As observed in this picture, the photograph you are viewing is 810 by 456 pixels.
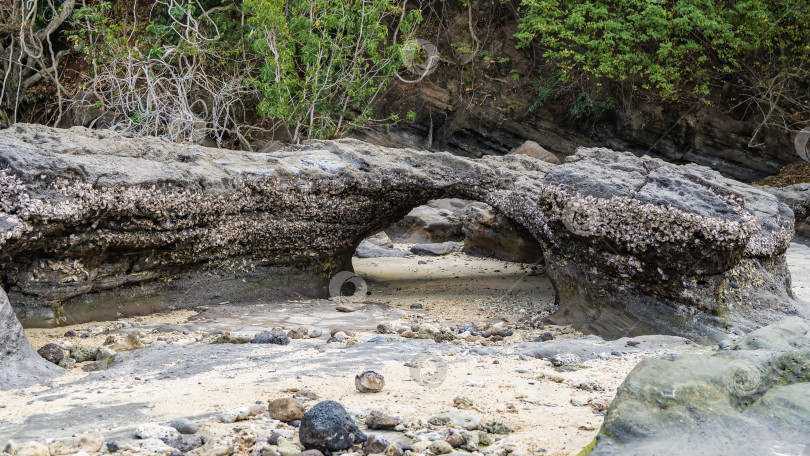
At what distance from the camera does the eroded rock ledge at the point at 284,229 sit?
4883mm

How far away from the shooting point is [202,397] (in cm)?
301

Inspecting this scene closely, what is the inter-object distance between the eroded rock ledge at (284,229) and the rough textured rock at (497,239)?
3202 mm

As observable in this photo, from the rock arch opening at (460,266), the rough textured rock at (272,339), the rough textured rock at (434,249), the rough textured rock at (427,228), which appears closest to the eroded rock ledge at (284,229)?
the rock arch opening at (460,266)

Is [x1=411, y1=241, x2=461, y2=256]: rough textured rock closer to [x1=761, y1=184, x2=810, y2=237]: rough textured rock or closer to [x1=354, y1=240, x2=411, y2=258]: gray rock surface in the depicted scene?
[x1=354, y1=240, x2=411, y2=258]: gray rock surface

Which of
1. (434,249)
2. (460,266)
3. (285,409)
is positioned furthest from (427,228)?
(285,409)

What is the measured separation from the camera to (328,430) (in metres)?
2.34

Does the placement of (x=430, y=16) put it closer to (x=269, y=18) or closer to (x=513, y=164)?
(x=269, y=18)

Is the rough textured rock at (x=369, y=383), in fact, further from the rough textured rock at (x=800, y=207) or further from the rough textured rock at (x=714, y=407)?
the rough textured rock at (x=800, y=207)

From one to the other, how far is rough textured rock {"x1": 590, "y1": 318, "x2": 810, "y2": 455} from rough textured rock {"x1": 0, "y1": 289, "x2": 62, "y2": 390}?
2.90 metres

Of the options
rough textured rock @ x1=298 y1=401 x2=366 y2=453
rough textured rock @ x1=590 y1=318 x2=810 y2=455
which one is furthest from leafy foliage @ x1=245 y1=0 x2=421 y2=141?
rough textured rock @ x1=590 y1=318 x2=810 y2=455

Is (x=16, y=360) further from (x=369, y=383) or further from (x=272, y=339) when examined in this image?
(x=369, y=383)

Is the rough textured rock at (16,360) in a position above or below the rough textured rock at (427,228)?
above

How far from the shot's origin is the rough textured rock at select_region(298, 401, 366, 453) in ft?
7.66

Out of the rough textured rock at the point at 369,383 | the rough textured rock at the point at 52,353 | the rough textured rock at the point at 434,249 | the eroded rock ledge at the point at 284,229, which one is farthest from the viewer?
the rough textured rock at the point at 434,249
